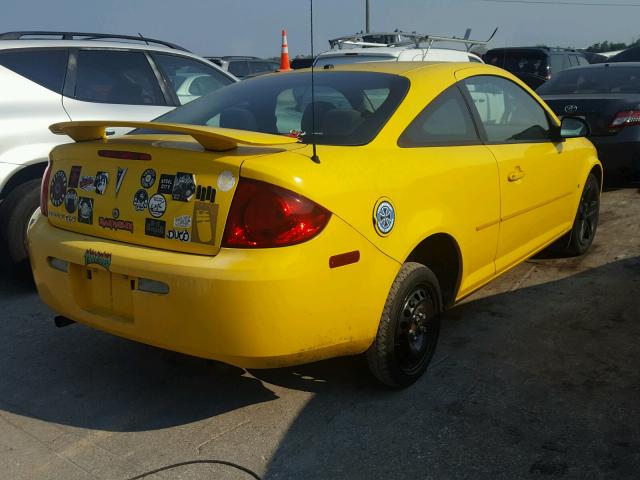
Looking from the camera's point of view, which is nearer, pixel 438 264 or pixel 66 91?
pixel 438 264

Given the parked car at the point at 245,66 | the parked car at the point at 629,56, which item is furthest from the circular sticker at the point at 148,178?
the parked car at the point at 629,56

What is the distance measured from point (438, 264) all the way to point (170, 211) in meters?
1.48

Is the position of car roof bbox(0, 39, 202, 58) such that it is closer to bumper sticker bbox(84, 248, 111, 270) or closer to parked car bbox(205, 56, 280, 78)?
bumper sticker bbox(84, 248, 111, 270)

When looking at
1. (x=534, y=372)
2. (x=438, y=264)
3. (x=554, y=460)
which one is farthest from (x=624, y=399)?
(x=438, y=264)

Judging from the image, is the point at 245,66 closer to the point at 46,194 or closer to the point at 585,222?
the point at 585,222

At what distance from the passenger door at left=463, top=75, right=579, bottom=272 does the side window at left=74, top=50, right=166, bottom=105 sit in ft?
8.89

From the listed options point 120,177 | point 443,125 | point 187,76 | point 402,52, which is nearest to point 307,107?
Answer: point 443,125

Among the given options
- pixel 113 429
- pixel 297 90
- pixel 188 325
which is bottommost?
pixel 113 429

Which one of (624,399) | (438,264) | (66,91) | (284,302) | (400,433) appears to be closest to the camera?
(284,302)

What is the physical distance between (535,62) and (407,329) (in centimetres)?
1201

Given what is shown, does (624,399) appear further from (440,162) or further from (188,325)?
(188,325)

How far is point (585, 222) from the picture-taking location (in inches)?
202

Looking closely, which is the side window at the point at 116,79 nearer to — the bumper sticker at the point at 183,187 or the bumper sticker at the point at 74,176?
the bumper sticker at the point at 74,176

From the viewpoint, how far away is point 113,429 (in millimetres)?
2820
